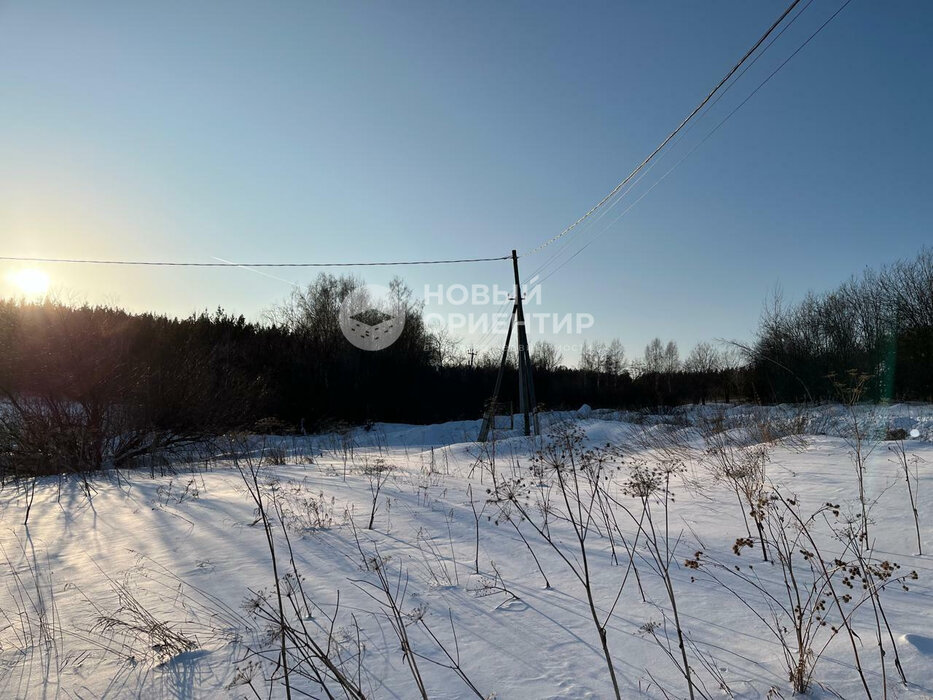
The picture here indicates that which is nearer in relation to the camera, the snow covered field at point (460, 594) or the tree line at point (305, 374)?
the snow covered field at point (460, 594)

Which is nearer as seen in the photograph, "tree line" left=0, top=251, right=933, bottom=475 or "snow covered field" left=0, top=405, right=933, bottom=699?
"snow covered field" left=0, top=405, right=933, bottom=699

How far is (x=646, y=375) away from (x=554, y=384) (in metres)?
8.95

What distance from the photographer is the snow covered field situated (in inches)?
60.3

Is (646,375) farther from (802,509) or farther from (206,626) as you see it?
(206,626)

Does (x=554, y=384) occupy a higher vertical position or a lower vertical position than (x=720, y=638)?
higher

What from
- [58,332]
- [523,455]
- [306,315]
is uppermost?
[306,315]

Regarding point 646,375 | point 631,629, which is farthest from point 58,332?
point 646,375

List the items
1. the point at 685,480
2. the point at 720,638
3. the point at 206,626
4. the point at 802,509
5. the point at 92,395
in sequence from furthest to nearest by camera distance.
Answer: the point at 92,395 < the point at 685,480 < the point at 802,509 < the point at 206,626 < the point at 720,638

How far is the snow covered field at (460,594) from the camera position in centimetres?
153

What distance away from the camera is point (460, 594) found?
225 centimetres

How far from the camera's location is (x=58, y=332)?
827 cm

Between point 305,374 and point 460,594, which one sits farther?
point 305,374

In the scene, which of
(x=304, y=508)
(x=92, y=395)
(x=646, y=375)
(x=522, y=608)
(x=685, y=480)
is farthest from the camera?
(x=646, y=375)

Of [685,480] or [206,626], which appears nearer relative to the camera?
[206,626]
